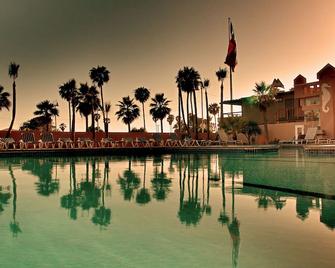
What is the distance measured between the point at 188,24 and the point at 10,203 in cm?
2322

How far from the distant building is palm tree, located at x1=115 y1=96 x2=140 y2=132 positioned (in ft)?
36.9

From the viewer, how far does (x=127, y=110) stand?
4634 cm

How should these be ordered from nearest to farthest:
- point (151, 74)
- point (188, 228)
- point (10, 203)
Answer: point (188, 228), point (10, 203), point (151, 74)

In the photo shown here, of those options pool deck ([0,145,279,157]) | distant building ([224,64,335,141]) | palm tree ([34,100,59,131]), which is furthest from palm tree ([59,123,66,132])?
pool deck ([0,145,279,157])

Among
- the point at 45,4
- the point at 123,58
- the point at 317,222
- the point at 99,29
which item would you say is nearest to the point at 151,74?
the point at 123,58

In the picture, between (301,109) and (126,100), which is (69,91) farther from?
(301,109)

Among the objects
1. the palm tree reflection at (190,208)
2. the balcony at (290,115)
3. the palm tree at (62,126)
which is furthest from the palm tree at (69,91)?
the palm tree at (62,126)

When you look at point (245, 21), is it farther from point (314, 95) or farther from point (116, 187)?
point (116, 187)

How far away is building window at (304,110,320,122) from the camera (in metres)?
31.6

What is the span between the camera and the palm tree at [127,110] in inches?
1818

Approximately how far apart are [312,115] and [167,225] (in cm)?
2986

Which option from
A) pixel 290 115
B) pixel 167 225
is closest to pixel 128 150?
pixel 290 115

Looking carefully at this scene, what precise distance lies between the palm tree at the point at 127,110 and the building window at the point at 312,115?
20636 millimetres

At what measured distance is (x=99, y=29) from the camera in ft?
97.1
